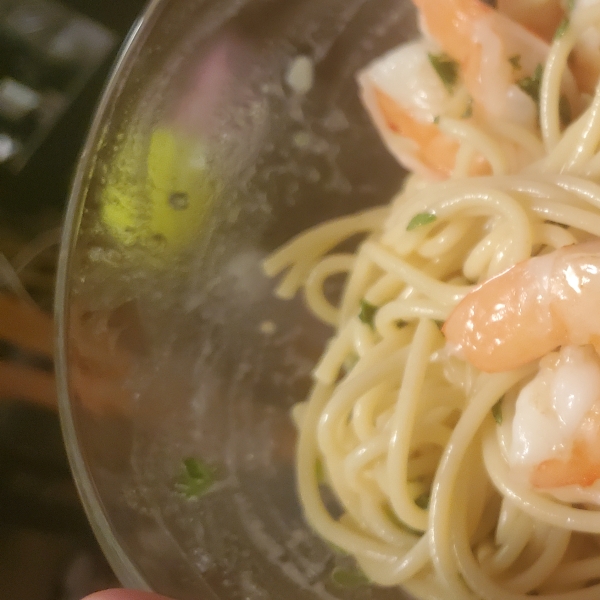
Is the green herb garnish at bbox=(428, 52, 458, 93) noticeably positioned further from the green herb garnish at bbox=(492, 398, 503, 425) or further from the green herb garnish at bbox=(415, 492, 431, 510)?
the green herb garnish at bbox=(415, 492, 431, 510)

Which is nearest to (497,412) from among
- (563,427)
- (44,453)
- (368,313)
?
(563,427)

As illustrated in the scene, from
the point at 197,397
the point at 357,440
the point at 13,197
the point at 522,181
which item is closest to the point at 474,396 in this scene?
the point at 357,440

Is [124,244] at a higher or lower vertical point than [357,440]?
higher

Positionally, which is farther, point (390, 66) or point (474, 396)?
point (390, 66)

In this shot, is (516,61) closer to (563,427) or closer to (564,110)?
(564,110)

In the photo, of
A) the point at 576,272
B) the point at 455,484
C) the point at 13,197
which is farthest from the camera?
the point at 13,197

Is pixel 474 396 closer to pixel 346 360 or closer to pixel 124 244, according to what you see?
pixel 346 360

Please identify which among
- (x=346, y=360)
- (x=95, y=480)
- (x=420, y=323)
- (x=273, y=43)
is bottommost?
(x=95, y=480)
